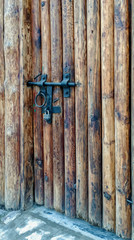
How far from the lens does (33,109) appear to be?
2797mm

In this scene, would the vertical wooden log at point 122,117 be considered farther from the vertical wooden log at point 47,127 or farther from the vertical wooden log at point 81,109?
the vertical wooden log at point 47,127

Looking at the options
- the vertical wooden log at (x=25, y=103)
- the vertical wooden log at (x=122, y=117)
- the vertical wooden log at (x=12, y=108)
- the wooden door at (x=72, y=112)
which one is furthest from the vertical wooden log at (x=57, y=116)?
the vertical wooden log at (x=122, y=117)

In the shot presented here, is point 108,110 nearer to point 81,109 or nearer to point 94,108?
point 94,108

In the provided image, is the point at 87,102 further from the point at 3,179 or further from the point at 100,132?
the point at 3,179

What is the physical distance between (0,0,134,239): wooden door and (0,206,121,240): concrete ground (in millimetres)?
94

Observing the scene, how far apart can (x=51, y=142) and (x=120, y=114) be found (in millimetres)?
970

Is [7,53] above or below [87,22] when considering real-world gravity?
below

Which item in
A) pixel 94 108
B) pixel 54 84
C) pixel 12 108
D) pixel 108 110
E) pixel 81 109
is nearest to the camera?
pixel 108 110

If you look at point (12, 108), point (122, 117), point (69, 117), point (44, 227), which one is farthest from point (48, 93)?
point (44, 227)

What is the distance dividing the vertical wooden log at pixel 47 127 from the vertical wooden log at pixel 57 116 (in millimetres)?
70

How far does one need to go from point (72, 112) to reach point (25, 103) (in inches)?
25.6

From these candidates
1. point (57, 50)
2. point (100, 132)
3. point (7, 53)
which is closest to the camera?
point (100, 132)

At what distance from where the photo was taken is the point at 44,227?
2342 millimetres

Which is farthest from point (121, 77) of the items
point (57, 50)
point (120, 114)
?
point (57, 50)
